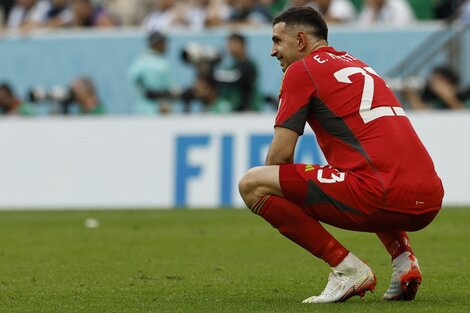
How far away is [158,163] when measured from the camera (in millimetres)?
19328

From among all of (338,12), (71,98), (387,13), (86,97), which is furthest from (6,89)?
(387,13)

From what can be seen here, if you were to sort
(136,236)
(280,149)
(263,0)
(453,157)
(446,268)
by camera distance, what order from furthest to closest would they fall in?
(263,0) < (453,157) < (136,236) < (446,268) < (280,149)

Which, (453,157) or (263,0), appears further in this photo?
(263,0)

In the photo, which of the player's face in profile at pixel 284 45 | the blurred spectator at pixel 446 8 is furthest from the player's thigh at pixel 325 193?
the blurred spectator at pixel 446 8

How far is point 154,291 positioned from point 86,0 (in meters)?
15.6

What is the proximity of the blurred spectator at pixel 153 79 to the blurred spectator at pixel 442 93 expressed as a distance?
4.15 meters

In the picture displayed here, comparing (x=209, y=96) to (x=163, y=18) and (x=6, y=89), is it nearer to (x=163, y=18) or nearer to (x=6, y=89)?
(x=163, y=18)

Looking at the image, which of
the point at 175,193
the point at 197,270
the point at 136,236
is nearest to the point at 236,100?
the point at 175,193

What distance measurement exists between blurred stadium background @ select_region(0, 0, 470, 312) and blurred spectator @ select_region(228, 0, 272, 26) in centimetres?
20

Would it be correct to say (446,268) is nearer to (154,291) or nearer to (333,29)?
(154,291)

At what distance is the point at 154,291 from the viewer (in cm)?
856

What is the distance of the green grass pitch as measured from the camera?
778 centimetres

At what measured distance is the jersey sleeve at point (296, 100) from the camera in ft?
24.8

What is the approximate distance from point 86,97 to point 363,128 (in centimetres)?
1429
